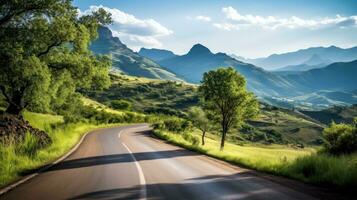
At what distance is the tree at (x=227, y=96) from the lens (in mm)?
51250

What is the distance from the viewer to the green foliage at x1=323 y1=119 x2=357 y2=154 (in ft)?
87.1

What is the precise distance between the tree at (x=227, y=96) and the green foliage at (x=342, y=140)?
20699 mm

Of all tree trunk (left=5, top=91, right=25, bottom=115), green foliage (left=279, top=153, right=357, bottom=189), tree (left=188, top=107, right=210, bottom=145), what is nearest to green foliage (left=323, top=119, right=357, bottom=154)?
green foliage (left=279, top=153, right=357, bottom=189)

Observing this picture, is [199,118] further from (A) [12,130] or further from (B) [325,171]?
(B) [325,171]

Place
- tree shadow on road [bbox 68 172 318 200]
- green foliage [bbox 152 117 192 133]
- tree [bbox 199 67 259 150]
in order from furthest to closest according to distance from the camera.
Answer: green foliage [bbox 152 117 192 133], tree [bbox 199 67 259 150], tree shadow on road [bbox 68 172 318 200]

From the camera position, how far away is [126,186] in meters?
11.1

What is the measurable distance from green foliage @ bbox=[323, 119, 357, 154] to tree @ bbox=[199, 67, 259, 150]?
20699 millimetres

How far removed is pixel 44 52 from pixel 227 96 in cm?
3043

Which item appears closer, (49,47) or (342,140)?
(49,47)

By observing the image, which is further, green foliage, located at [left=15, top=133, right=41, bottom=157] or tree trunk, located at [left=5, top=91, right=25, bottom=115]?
tree trunk, located at [left=5, top=91, right=25, bottom=115]

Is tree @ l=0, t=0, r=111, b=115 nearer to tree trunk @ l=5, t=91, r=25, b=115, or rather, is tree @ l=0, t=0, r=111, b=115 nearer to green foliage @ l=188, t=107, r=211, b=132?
tree trunk @ l=5, t=91, r=25, b=115

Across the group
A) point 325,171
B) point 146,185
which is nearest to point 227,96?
point 325,171

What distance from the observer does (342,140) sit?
27.7 meters

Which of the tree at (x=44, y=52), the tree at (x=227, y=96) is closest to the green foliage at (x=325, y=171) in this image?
the tree at (x=44, y=52)
